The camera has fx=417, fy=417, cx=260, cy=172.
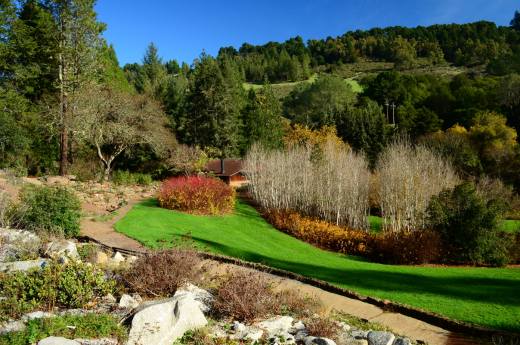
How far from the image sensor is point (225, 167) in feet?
110

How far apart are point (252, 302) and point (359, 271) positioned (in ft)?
16.3

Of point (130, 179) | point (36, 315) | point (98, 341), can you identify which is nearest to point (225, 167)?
point (130, 179)

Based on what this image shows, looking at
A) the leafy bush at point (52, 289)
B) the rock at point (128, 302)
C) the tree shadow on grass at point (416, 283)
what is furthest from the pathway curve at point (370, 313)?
the leafy bush at point (52, 289)

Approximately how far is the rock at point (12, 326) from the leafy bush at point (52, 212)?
5.70 metres

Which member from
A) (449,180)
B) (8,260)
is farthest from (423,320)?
(449,180)

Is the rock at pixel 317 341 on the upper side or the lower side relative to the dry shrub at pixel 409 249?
upper

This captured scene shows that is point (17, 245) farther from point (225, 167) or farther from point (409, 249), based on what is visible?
point (225, 167)

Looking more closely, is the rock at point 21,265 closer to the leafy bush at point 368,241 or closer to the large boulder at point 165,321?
the large boulder at point 165,321

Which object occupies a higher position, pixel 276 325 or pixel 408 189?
pixel 408 189

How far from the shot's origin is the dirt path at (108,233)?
435 inches

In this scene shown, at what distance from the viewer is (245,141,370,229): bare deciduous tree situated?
1895 cm

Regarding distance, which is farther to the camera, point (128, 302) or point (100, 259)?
point (100, 259)

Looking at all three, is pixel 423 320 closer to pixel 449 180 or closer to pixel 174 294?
pixel 174 294

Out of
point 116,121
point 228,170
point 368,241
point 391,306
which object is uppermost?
point 116,121
